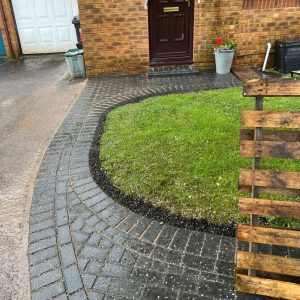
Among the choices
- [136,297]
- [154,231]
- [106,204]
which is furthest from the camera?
[106,204]

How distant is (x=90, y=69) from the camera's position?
8414mm

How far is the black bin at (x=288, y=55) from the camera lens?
785cm

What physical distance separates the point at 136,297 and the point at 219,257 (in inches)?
31.4

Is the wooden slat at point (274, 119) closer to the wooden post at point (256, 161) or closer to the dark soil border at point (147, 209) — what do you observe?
the wooden post at point (256, 161)

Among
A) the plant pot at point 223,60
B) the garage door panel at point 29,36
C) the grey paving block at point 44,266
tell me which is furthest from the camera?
the garage door panel at point 29,36

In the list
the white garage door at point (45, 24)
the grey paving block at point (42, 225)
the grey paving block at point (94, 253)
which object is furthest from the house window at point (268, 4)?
the grey paving block at point (94, 253)

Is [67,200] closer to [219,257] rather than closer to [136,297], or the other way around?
[136,297]

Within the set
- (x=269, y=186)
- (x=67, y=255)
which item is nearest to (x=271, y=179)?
(x=269, y=186)

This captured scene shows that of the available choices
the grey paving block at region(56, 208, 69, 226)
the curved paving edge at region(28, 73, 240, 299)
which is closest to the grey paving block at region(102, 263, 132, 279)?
the curved paving edge at region(28, 73, 240, 299)

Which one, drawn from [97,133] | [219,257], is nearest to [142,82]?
[97,133]

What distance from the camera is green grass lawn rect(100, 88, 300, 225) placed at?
371cm

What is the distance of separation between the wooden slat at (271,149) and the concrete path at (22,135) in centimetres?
207

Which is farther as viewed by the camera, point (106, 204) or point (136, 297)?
point (106, 204)

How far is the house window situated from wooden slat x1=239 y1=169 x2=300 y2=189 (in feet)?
21.7
